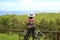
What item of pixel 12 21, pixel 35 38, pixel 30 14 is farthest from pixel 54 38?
pixel 12 21

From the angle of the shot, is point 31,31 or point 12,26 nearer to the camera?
point 31,31

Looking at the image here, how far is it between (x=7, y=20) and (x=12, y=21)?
0.56 m

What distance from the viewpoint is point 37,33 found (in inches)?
367

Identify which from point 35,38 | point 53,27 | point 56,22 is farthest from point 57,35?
point 56,22

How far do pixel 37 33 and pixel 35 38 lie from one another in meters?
0.30

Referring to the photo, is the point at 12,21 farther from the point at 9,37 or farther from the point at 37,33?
the point at 37,33

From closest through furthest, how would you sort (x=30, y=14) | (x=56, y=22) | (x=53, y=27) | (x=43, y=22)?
(x=30, y=14) < (x=53, y=27) < (x=56, y=22) < (x=43, y=22)

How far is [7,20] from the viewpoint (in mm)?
16766

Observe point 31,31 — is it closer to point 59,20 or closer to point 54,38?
point 54,38

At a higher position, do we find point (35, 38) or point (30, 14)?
point (30, 14)

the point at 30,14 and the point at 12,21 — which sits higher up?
→ the point at 30,14

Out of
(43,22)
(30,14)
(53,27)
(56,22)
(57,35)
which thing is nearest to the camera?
(30,14)

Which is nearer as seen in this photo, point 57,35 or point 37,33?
point 37,33

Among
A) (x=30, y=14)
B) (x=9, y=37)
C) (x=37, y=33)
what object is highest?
(x=30, y=14)
